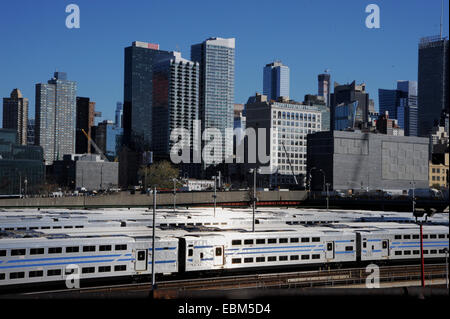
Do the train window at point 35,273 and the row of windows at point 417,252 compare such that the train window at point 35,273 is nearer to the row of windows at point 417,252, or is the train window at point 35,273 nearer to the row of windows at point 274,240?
the row of windows at point 274,240

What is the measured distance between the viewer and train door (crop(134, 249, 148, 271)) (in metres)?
43.9

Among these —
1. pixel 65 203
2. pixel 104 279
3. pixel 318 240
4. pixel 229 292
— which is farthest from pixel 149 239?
pixel 65 203

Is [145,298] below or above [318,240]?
above

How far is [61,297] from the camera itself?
16.0m

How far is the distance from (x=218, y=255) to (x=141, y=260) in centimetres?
686

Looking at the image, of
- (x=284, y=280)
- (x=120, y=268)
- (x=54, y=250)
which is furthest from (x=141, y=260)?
(x=284, y=280)

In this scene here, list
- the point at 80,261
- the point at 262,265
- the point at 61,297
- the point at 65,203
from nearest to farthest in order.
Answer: the point at 61,297 → the point at 80,261 → the point at 262,265 → the point at 65,203

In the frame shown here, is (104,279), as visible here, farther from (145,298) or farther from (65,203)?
(65,203)

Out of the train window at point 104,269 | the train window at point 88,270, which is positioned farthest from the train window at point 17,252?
the train window at point 104,269

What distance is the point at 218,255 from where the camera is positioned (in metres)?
47.2

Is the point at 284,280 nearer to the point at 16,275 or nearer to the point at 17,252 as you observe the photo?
the point at 16,275

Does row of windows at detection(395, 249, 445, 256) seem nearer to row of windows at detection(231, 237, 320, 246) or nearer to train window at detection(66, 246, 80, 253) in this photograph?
row of windows at detection(231, 237, 320, 246)

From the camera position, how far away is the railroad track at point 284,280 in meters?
42.0
